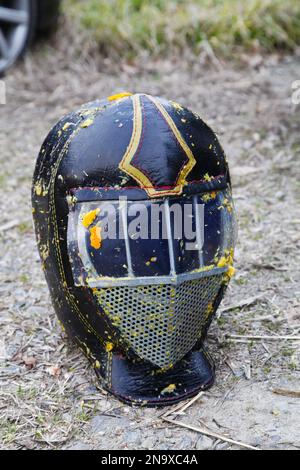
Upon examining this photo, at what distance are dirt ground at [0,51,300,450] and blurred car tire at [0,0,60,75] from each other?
158mm

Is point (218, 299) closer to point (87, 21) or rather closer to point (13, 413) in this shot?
A: point (13, 413)

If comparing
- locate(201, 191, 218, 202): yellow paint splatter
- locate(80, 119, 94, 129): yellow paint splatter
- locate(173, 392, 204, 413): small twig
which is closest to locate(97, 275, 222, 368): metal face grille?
locate(173, 392, 204, 413): small twig

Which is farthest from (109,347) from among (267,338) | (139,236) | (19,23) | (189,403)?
(19,23)

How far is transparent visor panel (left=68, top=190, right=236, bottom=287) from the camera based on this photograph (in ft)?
7.13

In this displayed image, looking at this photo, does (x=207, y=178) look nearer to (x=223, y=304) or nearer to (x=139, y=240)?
(x=139, y=240)

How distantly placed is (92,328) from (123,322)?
15 cm

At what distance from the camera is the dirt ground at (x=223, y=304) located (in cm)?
225

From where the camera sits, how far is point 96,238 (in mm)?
2195

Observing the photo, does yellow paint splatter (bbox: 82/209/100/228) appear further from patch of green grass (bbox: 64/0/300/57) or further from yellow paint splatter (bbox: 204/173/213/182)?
patch of green grass (bbox: 64/0/300/57)

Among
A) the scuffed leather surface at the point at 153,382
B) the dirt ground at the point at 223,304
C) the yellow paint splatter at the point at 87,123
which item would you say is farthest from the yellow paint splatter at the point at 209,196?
the dirt ground at the point at 223,304

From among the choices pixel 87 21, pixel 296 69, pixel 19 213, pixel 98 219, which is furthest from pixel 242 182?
pixel 87 21

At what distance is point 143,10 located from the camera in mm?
6426

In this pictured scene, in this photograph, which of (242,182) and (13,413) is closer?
(13,413)

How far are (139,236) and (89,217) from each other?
0.16 metres
